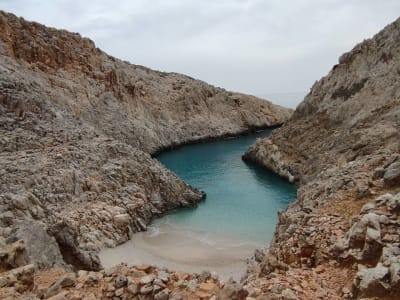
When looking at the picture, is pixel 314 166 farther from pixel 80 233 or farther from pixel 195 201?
pixel 80 233

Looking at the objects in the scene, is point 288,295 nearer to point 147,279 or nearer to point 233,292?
point 233,292

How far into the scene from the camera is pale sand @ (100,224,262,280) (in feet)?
84.4

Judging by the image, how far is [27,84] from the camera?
43.1 meters

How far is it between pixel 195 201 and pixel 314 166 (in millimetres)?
14609

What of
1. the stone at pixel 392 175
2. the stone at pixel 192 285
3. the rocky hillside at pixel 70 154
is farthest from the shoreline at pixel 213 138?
the stone at pixel 192 285

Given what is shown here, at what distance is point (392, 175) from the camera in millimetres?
17109

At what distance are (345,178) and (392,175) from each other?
515cm

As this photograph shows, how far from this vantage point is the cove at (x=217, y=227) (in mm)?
26781

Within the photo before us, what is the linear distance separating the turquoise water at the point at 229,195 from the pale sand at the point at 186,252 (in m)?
1.73

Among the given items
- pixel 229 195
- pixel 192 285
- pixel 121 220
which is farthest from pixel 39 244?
pixel 229 195

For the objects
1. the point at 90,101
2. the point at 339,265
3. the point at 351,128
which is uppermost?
the point at 90,101

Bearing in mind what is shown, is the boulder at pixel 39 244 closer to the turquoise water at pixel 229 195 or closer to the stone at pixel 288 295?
the stone at pixel 288 295

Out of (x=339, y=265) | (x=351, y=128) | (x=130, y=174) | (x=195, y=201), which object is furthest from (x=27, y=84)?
(x=339, y=265)

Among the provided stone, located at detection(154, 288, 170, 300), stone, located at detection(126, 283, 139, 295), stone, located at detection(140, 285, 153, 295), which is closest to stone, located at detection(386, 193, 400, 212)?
stone, located at detection(154, 288, 170, 300)
